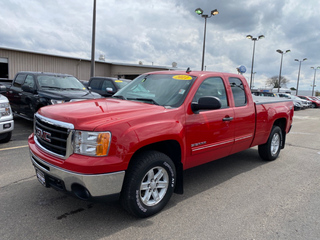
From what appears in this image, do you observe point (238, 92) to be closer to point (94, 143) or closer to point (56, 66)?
point (94, 143)

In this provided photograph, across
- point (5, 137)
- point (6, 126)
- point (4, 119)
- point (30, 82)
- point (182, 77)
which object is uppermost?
point (182, 77)

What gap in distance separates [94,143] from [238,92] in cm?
293

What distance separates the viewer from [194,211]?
10.6 ft

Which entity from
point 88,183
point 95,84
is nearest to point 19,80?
point 95,84

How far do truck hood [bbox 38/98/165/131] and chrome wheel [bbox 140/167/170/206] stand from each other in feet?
2.33

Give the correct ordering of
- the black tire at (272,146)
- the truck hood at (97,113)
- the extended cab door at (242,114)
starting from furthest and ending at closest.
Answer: the black tire at (272,146) < the extended cab door at (242,114) < the truck hood at (97,113)

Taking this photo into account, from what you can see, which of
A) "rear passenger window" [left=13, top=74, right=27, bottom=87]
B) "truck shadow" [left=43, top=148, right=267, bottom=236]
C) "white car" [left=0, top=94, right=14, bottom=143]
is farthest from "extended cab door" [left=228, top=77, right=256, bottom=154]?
"rear passenger window" [left=13, top=74, right=27, bottom=87]

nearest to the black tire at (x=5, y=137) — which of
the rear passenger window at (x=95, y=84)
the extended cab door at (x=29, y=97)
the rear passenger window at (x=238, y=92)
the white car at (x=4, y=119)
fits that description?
the white car at (x=4, y=119)

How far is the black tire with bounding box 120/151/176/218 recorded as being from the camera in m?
2.75

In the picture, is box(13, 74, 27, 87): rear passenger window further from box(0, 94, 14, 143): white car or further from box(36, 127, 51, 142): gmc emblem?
box(36, 127, 51, 142): gmc emblem

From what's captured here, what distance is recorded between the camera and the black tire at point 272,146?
5.36m

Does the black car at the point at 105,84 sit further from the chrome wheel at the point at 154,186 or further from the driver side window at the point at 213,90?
the chrome wheel at the point at 154,186

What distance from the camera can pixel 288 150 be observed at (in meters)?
6.72

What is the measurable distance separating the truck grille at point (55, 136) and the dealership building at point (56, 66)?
21.4 metres
